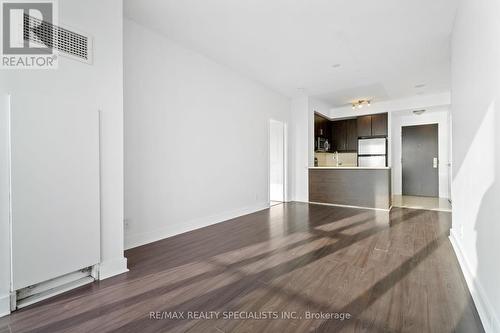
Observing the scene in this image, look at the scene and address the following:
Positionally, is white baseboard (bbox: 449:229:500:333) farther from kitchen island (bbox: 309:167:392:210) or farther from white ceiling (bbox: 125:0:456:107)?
kitchen island (bbox: 309:167:392:210)

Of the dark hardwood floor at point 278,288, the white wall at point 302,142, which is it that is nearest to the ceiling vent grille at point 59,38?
the dark hardwood floor at point 278,288

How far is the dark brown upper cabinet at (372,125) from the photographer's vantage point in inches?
262

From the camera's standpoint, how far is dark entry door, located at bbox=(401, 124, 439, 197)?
6855 millimetres

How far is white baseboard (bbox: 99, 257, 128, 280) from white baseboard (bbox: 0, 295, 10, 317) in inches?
22.7

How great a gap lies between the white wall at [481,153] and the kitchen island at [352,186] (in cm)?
279

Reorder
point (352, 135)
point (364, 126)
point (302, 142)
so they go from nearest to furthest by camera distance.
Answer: point (302, 142), point (364, 126), point (352, 135)

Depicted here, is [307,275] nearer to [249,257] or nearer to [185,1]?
[249,257]

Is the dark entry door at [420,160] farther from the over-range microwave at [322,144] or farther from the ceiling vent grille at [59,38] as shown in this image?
the ceiling vent grille at [59,38]

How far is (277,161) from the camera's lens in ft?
20.4

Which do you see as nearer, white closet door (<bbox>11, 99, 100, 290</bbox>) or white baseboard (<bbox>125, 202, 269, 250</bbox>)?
white closet door (<bbox>11, 99, 100, 290</bbox>)

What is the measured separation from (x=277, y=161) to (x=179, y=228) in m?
3.45

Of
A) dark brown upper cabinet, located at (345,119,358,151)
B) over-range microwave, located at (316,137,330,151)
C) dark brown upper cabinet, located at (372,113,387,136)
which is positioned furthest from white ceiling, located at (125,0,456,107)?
dark brown upper cabinet, located at (345,119,358,151)

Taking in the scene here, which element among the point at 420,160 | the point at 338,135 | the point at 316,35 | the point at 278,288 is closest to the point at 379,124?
the point at 338,135

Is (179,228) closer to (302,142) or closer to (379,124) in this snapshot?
(302,142)
